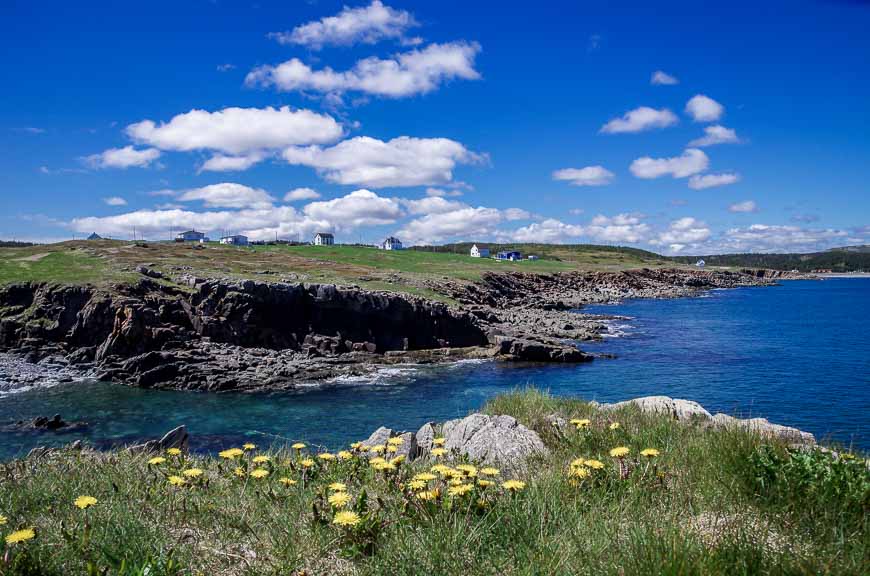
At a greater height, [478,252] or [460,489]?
[478,252]

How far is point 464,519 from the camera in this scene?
3998mm

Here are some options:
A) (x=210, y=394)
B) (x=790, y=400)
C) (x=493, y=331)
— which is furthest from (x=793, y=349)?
(x=210, y=394)

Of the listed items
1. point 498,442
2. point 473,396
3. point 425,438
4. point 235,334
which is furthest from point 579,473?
point 235,334

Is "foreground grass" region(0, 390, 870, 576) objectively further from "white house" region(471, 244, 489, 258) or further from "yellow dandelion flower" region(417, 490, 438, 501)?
"white house" region(471, 244, 489, 258)

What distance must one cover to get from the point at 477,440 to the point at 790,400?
1040 inches

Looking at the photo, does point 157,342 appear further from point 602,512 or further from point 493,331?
point 602,512

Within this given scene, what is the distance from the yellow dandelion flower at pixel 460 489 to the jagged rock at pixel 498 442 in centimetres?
178

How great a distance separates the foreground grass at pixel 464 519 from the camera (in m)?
3.49

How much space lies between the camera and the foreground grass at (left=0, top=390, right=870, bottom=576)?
3.49 metres

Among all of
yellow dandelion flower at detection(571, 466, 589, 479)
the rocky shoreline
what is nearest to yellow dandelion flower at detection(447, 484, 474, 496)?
yellow dandelion flower at detection(571, 466, 589, 479)

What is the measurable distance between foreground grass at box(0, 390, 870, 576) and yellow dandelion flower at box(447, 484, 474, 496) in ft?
0.09

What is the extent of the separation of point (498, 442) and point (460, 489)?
406 centimetres

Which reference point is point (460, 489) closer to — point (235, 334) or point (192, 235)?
point (235, 334)

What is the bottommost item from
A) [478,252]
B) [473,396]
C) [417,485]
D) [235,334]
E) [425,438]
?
[473,396]
